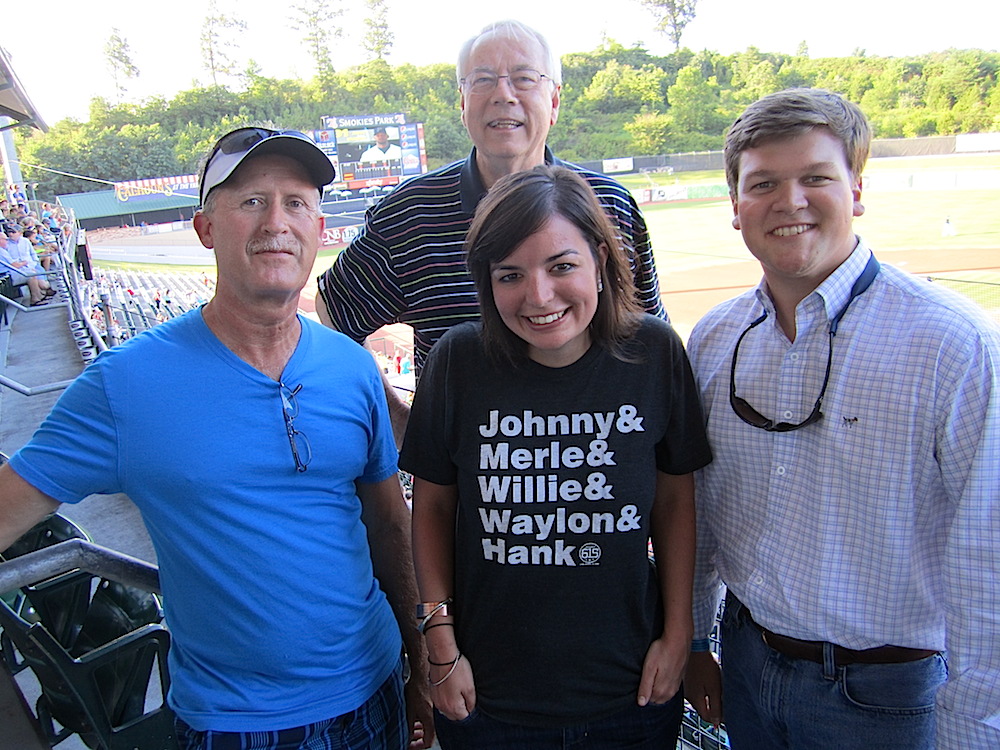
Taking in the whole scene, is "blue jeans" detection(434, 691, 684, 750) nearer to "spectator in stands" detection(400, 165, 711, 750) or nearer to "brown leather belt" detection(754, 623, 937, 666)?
"spectator in stands" detection(400, 165, 711, 750)

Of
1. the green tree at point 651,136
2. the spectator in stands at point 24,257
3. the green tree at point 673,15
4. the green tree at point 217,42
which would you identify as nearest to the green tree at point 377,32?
the green tree at point 217,42

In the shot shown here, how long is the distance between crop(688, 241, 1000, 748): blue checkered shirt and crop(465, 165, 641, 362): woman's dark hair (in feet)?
0.86

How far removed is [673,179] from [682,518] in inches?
1843

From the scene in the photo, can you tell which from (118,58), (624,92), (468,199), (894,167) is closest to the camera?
(468,199)

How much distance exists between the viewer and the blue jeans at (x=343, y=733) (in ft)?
4.02

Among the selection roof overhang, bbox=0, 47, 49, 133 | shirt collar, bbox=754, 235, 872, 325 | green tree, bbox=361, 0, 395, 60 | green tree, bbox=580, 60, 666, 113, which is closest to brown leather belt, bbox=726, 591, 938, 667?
shirt collar, bbox=754, 235, 872, 325

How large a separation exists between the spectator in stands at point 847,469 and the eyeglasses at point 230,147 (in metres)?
0.84

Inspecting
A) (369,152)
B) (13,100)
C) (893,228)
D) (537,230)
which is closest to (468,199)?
(537,230)

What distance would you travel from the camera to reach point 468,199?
168 centimetres

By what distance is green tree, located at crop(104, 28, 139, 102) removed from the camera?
54.1 meters

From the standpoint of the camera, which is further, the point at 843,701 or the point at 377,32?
the point at 377,32

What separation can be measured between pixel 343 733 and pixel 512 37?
1.51 metres

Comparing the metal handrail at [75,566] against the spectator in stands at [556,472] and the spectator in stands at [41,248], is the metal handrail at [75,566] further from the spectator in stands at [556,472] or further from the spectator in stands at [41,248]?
the spectator in stands at [41,248]

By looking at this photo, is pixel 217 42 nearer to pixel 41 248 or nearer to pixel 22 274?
pixel 41 248
